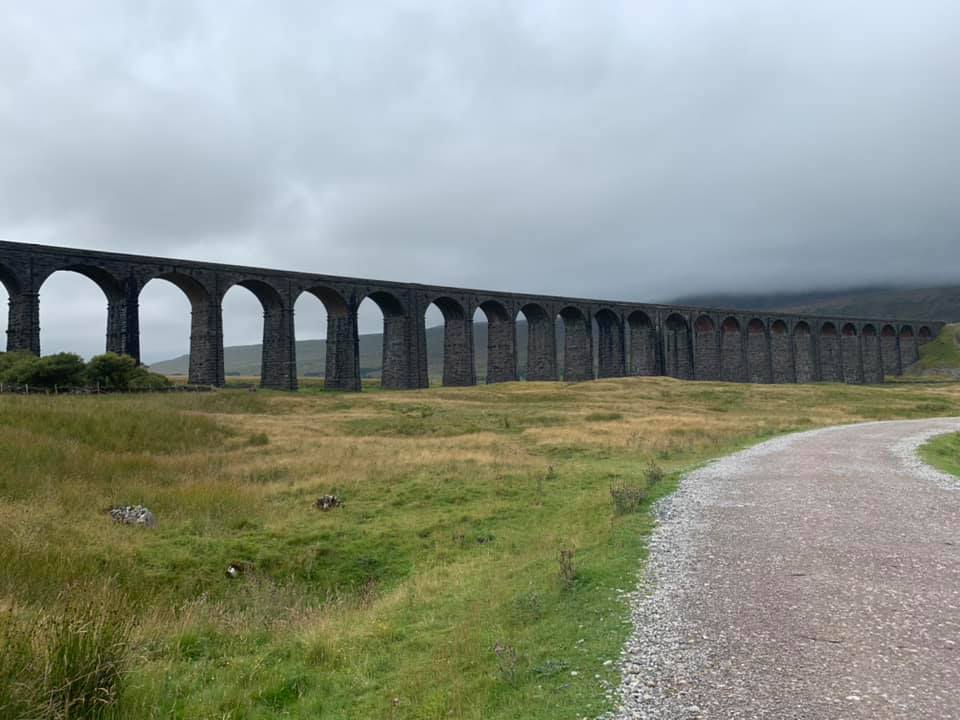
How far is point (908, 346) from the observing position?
12888 centimetres

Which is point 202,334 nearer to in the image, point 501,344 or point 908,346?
point 501,344

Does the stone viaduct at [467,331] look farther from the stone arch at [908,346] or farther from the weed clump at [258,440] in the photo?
the weed clump at [258,440]

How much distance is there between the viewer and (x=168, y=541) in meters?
11.0

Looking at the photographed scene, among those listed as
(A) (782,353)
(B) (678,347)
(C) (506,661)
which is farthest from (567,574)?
(A) (782,353)

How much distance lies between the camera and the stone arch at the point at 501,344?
7356 cm

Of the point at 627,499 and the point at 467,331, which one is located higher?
the point at 467,331

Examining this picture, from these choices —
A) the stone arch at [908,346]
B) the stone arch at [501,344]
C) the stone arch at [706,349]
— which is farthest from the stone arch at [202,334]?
the stone arch at [908,346]

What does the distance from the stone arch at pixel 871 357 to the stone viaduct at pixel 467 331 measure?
8.0 inches

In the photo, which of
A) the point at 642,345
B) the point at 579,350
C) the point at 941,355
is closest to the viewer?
the point at 579,350

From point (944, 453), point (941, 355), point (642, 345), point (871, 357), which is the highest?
point (642, 345)

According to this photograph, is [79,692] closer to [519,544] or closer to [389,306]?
[519,544]

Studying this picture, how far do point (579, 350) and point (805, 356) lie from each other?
53.0 m

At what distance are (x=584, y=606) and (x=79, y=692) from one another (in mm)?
4599

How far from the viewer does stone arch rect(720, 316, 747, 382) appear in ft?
326
